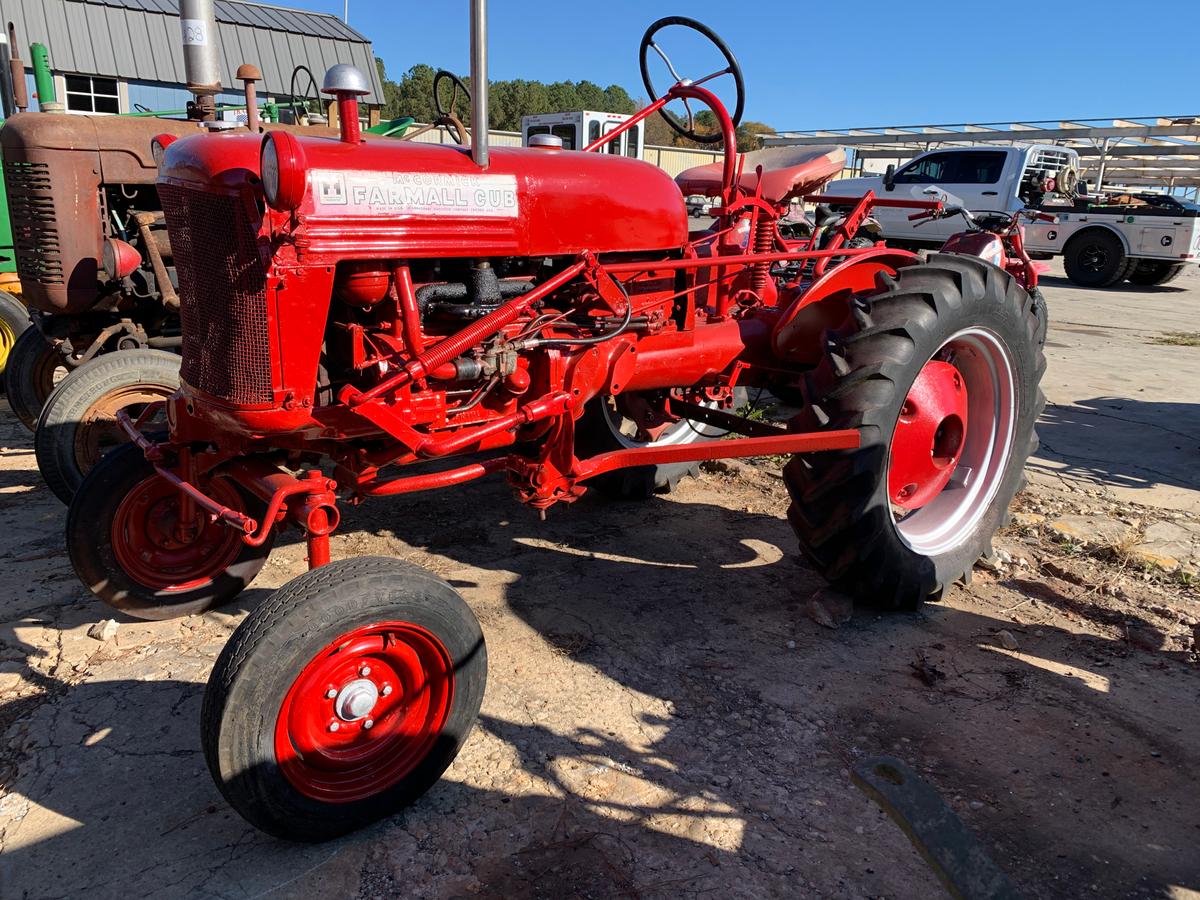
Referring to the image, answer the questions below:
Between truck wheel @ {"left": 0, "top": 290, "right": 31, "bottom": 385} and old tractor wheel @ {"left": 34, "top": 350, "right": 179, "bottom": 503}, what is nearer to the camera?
old tractor wheel @ {"left": 34, "top": 350, "right": 179, "bottom": 503}

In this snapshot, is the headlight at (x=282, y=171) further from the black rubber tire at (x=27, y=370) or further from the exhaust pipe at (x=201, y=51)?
the black rubber tire at (x=27, y=370)

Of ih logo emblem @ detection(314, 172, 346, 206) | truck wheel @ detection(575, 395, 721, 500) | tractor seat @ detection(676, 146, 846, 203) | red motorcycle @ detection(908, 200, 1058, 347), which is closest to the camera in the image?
ih logo emblem @ detection(314, 172, 346, 206)

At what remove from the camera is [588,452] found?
14.0 feet

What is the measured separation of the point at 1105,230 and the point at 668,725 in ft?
49.3

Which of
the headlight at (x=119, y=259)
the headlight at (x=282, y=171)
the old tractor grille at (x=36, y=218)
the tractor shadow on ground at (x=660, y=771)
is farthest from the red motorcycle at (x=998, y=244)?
the old tractor grille at (x=36, y=218)

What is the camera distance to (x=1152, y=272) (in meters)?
15.1

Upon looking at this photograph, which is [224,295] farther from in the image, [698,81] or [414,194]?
[698,81]

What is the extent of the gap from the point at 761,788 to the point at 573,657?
0.82m

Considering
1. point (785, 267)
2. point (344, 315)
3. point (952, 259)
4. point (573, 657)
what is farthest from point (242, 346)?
point (785, 267)

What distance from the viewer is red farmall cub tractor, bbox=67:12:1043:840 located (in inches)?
84.8

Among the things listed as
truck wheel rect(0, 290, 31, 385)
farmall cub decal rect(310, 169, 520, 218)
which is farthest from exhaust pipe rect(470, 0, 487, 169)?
truck wheel rect(0, 290, 31, 385)

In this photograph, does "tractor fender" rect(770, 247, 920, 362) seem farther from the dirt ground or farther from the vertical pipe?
the vertical pipe

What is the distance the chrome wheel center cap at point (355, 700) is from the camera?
2.16 metres

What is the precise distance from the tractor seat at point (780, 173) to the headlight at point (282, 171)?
7.89 feet
